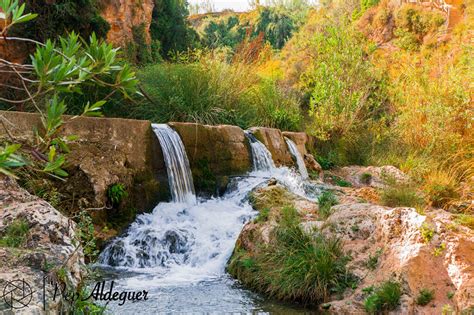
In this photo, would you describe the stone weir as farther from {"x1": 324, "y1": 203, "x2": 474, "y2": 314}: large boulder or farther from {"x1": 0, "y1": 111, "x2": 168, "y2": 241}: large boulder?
{"x1": 324, "y1": 203, "x2": 474, "y2": 314}: large boulder

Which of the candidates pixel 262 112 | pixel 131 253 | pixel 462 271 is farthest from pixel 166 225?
pixel 262 112

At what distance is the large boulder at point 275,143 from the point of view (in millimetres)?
9055

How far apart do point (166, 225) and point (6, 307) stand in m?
4.18

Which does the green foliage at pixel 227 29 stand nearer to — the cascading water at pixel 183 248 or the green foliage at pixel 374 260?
the cascading water at pixel 183 248

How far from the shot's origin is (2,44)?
33.8ft

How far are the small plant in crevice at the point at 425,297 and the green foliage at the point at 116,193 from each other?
379cm

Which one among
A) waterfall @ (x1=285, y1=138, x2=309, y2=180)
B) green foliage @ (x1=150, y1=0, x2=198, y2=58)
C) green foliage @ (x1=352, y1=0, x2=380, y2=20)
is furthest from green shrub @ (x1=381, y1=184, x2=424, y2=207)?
green foliage @ (x1=352, y1=0, x2=380, y2=20)

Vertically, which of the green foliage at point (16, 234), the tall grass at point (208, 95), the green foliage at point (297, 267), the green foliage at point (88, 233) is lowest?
the green foliage at point (297, 267)

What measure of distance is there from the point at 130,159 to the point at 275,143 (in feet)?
11.8

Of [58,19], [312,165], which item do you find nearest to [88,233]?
[312,165]

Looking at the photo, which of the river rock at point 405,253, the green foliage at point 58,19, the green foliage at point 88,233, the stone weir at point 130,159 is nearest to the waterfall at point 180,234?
the stone weir at point 130,159

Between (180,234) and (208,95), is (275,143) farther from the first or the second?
(180,234)

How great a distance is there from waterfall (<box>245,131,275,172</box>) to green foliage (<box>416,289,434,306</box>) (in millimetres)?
5085

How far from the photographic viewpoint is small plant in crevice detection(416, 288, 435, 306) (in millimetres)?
3594
